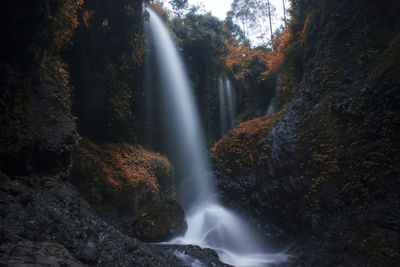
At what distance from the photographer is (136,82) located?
10.0m

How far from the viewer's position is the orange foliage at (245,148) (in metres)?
8.69

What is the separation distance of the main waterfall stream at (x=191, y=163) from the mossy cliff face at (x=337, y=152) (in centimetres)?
83

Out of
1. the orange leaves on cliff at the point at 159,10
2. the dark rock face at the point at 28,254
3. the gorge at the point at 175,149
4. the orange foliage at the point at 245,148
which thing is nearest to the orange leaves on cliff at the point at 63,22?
the gorge at the point at 175,149

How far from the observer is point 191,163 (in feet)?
42.7

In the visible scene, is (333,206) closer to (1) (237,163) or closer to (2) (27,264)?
(1) (237,163)

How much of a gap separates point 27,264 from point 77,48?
22.1 feet

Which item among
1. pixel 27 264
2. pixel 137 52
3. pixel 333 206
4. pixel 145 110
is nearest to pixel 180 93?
pixel 145 110

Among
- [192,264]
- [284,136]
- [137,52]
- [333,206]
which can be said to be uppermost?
[137,52]

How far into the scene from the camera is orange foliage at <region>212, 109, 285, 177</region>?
8.69 meters

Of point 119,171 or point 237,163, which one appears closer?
point 119,171

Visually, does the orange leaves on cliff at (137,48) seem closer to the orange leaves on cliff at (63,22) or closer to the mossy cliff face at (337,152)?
the orange leaves on cliff at (63,22)

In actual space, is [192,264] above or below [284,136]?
below

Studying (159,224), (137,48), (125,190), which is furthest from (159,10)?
(159,224)

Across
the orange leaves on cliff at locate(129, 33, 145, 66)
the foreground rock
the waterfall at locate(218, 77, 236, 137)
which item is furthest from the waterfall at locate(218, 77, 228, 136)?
the foreground rock
